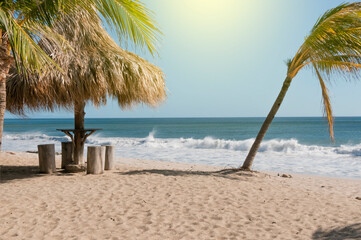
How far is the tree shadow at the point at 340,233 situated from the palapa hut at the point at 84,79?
4098 mm

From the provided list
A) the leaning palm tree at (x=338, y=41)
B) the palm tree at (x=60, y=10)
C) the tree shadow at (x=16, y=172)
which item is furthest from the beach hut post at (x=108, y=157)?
the leaning palm tree at (x=338, y=41)

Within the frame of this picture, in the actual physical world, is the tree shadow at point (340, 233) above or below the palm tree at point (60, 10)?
below

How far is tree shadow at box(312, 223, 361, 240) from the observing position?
352cm

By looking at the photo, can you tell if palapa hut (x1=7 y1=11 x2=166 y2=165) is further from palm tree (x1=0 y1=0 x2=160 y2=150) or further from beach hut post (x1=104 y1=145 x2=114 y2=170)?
palm tree (x1=0 y1=0 x2=160 y2=150)

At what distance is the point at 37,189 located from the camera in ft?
A: 17.9

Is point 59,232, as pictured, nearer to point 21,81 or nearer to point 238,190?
point 238,190

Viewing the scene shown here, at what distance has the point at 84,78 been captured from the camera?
596cm

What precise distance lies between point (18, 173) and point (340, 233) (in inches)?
251

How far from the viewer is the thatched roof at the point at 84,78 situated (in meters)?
5.90

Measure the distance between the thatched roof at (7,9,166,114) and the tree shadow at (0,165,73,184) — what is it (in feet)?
4.48

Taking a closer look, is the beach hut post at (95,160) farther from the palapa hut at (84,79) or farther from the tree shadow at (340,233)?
the tree shadow at (340,233)

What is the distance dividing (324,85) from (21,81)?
641 cm

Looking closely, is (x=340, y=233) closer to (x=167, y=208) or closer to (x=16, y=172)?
(x=167, y=208)

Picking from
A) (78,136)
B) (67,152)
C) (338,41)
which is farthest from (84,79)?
(338,41)
